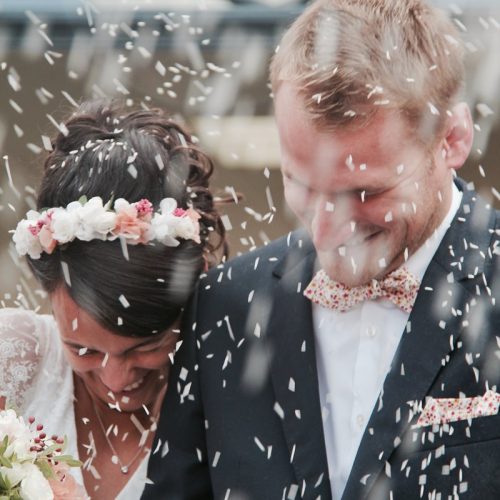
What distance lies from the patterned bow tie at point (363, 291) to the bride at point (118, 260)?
Answer: 0.61m

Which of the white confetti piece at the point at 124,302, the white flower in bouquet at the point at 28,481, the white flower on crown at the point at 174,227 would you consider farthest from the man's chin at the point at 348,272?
the white flower in bouquet at the point at 28,481

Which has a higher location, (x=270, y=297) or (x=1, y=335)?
(x=270, y=297)

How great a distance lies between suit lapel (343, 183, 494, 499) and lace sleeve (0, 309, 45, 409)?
1623mm

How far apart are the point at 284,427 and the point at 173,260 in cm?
82

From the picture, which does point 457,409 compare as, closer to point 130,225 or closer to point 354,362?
point 354,362

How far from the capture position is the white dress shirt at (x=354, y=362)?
390 cm

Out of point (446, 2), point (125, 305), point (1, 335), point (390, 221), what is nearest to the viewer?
point (390, 221)

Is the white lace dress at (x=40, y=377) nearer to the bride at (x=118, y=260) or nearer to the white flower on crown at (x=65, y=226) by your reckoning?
the bride at (x=118, y=260)

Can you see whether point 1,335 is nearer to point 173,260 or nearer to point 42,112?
point 173,260

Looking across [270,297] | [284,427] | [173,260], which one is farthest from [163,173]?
[284,427]

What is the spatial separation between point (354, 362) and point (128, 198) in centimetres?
109

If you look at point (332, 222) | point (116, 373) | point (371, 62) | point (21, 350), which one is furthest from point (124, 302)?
point (371, 62)

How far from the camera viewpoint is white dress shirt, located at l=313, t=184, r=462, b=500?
3.90 meters

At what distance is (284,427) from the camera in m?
3.97
